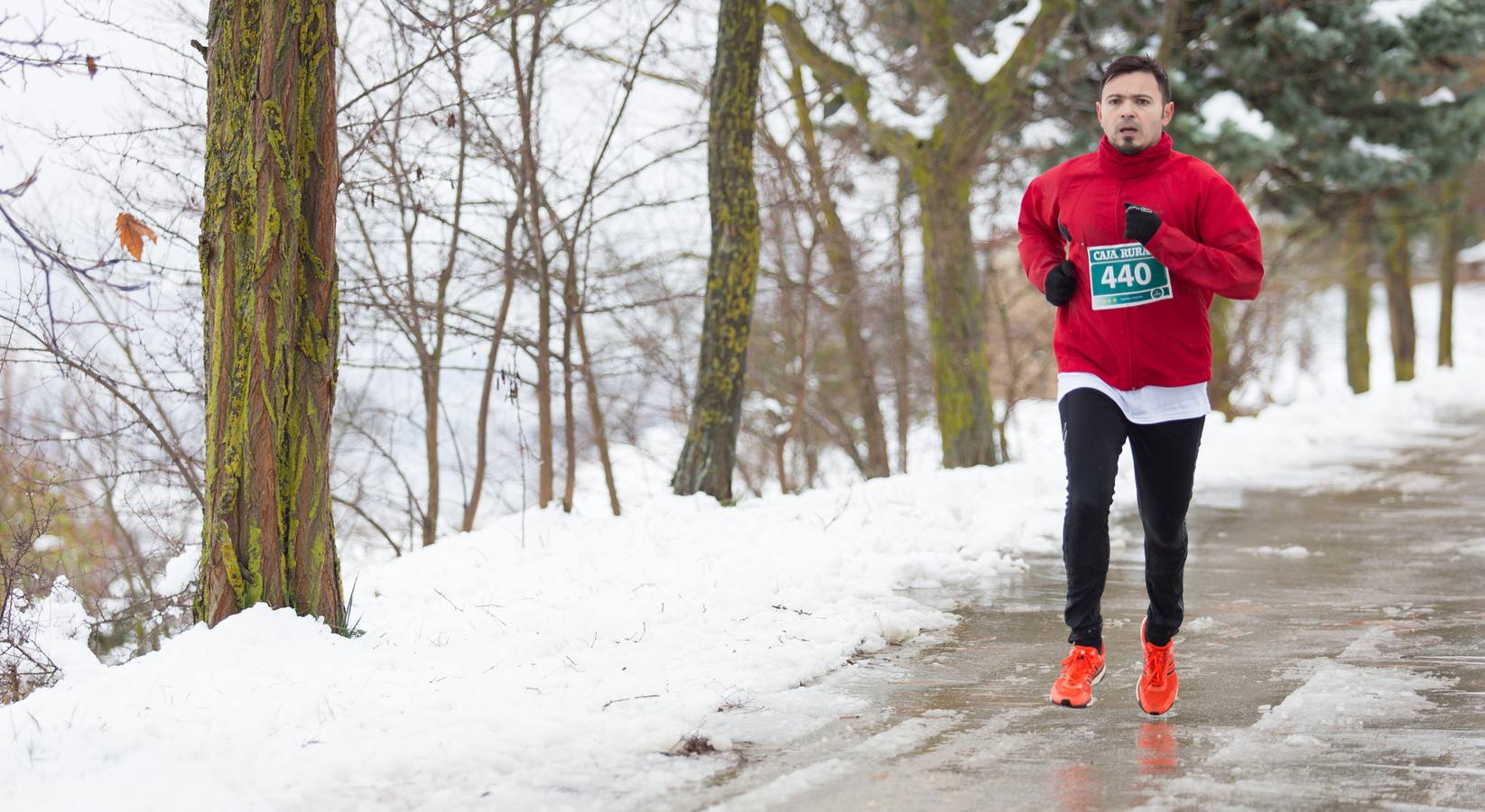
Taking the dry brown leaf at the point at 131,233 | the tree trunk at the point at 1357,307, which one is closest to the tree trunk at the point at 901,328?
the tree trunk at the point at 1357,307

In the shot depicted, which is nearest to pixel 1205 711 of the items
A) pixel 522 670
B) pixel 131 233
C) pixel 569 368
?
pixel 522 670

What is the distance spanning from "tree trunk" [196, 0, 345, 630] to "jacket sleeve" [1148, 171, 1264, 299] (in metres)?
3.09

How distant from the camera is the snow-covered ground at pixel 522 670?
3.51 meters

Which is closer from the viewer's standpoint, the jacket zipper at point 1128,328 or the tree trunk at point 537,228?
the jacket zipper at point 1128,328

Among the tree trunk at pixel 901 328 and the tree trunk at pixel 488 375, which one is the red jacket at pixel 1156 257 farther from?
the tree trunk at pixel 901 328

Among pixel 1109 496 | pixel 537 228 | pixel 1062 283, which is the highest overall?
pixel 537 228

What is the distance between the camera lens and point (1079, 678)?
4340 millimetres

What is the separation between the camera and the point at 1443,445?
49.1ft

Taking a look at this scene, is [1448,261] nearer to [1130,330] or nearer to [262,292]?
[1130,330]

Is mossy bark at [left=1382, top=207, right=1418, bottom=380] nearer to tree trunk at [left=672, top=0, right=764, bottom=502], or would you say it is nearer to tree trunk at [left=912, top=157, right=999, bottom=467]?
tree trunk at [left=912, top=157, right=999, bottom=467]

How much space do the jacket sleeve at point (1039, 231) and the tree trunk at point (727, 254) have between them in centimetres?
554

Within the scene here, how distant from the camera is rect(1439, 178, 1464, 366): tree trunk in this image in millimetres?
24030

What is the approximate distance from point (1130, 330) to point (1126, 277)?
17 centimetres

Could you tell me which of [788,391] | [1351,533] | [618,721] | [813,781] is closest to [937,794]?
[813,781]
